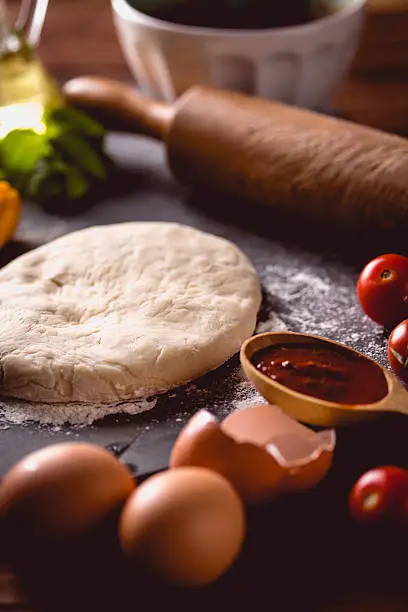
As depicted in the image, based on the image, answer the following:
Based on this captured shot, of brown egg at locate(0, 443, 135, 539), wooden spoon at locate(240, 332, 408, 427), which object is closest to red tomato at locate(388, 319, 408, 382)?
wooden spoon at locate(240, 332, 408, 427)

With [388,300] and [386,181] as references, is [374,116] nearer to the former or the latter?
[386,181]

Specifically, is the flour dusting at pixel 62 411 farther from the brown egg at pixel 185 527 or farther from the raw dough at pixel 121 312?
the brown egg at pixel 185 527

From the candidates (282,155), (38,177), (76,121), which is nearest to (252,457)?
(282,155)

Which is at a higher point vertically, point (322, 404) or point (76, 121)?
point (76, 121)

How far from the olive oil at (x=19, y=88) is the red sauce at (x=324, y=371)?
148cm

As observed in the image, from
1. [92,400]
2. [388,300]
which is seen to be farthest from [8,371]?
[388,300]

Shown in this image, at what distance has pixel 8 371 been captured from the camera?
179cm

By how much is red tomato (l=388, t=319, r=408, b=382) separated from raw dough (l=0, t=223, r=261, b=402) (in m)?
0.35

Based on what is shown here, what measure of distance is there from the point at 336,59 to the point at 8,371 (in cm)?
164

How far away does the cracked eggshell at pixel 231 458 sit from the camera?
56.4 inches

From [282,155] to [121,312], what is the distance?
74cm

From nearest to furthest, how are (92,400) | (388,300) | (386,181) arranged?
1. (92,400)
2. (388,300)
3. (386,181)

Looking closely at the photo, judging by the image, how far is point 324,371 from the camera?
167 centimetres

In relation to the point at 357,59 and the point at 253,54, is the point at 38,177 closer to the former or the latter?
the point at 253,54
